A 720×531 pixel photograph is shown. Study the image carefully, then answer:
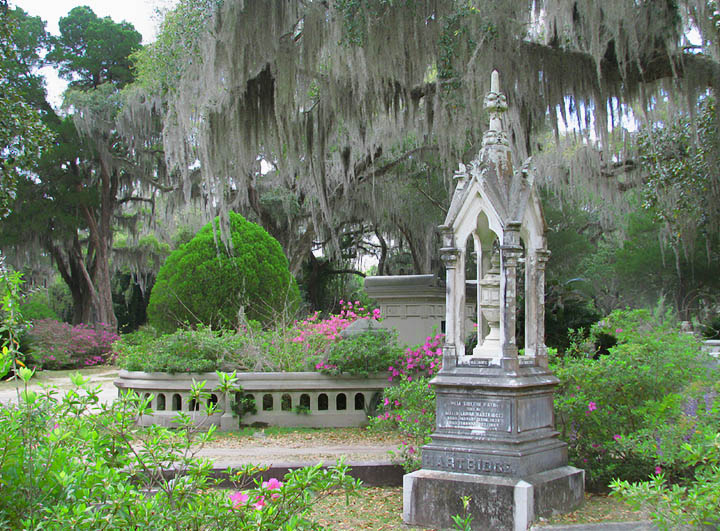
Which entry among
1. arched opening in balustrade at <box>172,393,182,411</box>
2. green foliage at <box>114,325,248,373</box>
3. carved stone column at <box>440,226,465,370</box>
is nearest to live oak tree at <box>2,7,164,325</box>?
green foliage at <box>114,325,248,373</box>

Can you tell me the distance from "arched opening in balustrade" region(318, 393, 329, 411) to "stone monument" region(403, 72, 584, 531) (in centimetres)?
453

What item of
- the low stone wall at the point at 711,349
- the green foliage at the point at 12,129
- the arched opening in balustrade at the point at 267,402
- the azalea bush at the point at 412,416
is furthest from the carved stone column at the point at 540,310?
the green foliage at the point at 12,129

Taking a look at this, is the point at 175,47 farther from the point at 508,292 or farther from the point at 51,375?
the point at 508,292

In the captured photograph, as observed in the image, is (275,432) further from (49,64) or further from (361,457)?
(49,64)

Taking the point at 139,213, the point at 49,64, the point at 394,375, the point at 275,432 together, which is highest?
the point at 49,64

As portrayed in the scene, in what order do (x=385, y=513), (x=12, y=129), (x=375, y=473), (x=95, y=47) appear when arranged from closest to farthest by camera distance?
(x=385, y=513) < (x=375, y=473) < (x=12, y=129) < (x=95, y=47)

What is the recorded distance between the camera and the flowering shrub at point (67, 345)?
2039 cm

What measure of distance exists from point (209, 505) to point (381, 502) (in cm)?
354

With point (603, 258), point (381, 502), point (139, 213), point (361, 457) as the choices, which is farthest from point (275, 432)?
point (603, 258)

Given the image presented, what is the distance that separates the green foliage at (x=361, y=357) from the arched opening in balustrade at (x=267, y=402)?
40.5 inches

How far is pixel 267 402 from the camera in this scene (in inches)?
415

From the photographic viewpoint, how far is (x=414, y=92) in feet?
44.1

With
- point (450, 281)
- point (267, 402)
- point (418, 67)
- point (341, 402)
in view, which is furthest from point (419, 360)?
point (418, 67)

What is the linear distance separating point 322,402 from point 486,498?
216 inches
